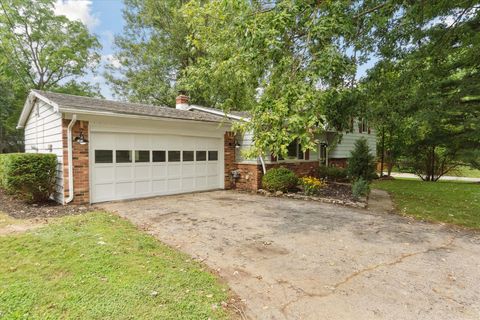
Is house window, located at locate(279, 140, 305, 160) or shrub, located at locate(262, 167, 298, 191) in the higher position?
house window, located at locate(279, 140, 305, 160)

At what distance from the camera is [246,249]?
4316 mm

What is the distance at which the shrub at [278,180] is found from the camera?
31.8ft

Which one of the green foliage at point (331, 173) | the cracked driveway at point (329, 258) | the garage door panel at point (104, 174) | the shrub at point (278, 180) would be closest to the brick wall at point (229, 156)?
the shrub at point (278, 180)

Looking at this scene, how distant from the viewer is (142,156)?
845 cm

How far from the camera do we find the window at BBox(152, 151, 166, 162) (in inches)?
344

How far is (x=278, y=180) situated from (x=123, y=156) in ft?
17.4

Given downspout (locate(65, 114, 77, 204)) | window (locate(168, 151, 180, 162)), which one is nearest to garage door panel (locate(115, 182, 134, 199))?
downspout (locate(65, 114, 77, 204))

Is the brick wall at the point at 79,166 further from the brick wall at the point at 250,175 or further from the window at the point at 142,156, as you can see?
the brick wall at the point at 250,175

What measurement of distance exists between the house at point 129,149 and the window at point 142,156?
32 mm

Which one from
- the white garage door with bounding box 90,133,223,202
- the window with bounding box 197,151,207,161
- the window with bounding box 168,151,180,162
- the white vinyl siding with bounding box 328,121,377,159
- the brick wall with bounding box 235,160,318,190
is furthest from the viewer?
the white vinyl siding with bounding box 328,121,377,159

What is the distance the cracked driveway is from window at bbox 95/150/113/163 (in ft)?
4.90

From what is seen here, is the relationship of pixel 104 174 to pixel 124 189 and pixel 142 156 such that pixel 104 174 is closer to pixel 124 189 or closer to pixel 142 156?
pixel 124 189

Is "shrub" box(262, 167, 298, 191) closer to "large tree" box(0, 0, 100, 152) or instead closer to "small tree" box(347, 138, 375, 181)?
"small tree" box(347, 138, 375, 181)

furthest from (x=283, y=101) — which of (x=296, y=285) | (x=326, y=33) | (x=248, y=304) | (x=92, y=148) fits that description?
(x=92, y=148)
